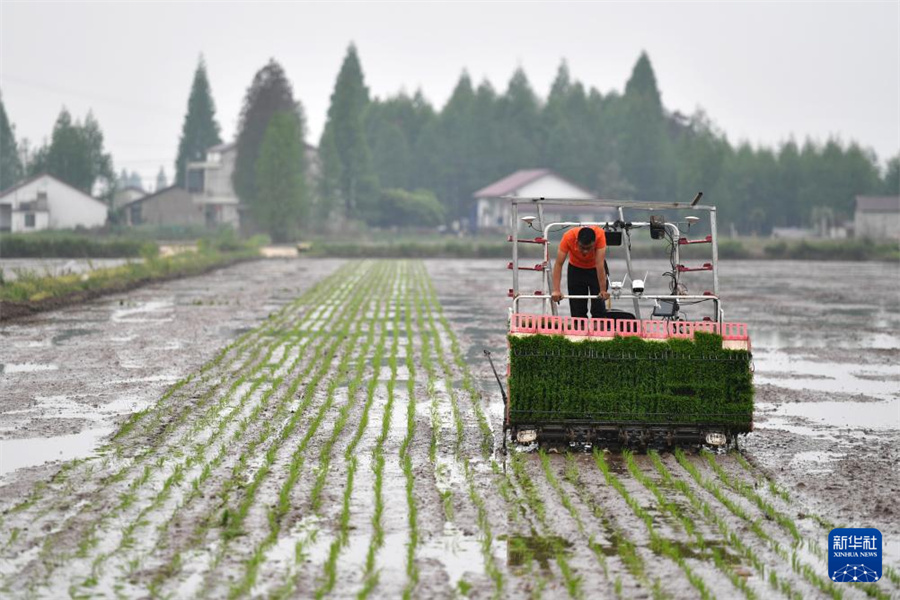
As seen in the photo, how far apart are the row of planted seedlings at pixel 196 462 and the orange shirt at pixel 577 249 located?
12.1ft

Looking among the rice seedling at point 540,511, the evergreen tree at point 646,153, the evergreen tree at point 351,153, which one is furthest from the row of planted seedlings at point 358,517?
the evergreen tree at point 646,153

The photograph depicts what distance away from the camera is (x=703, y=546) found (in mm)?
8148

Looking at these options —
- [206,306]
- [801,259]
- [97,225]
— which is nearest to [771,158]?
[801,259]

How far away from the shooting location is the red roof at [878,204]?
99750 mm

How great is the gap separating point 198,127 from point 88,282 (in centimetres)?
10397

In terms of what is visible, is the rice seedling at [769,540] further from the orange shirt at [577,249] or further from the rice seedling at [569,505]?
the orange shirt at [577,249]

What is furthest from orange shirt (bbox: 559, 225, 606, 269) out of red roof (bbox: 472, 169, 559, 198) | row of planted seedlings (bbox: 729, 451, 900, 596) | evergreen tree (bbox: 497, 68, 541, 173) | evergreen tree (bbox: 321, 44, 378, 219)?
evergreen tree (bbox: 497, 68, 541, 173)

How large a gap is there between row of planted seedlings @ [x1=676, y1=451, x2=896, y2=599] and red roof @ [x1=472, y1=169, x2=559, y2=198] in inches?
3556

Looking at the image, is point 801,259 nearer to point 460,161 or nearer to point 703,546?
point 460,161

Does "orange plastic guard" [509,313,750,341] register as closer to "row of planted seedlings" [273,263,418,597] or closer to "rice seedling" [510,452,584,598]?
"rice seedling" [510,452,584,598]

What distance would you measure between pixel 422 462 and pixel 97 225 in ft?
299

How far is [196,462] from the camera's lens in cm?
1070

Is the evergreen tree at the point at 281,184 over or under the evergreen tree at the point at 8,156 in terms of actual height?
under

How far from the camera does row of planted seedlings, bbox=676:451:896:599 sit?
738 centimetres
